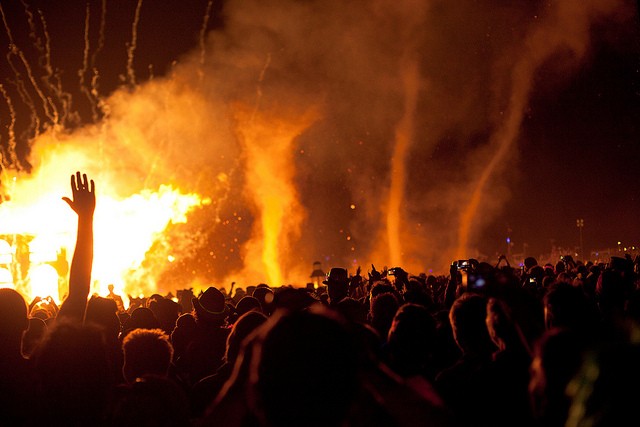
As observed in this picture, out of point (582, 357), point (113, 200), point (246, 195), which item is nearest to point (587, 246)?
point (246, 195)

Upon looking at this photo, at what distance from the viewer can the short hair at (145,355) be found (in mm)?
3363

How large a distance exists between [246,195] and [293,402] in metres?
41.9

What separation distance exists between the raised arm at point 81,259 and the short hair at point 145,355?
1.38ft

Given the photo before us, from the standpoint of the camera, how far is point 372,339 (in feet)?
12.6

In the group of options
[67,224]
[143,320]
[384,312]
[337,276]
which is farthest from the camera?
[67,224]

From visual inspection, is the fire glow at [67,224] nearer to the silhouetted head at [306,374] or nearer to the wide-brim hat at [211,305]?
the wide-brim hat at [211,305]

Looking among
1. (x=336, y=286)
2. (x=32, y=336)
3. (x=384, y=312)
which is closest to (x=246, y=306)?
(x=336, y=286)

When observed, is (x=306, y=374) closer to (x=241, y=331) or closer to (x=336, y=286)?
(x=241, y=331)

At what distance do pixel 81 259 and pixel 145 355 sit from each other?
0.86 metres

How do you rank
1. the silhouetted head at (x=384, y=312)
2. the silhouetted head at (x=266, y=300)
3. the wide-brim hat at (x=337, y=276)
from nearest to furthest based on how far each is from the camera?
1. the silhouetted head at (x=384, y=312)
2. the silhouetted head at (x=266, y=300)
3. the wide-brim hat at (x=337, y=276)

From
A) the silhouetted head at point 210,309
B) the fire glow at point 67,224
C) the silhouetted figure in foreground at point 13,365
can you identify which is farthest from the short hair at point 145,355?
the fire glow at point 67,224

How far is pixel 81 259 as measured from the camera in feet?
12.5

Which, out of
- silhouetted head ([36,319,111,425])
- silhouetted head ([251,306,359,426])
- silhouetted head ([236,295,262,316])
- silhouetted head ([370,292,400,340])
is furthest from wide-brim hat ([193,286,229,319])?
silhouetted head ([251,306,359,426])

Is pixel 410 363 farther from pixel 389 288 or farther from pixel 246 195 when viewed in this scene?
pixel 246 195
